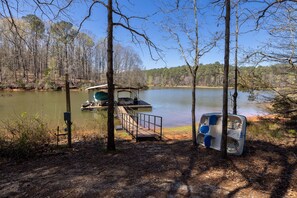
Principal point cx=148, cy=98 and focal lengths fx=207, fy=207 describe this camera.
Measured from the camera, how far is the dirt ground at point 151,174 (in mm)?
2879

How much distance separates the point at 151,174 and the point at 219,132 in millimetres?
2402

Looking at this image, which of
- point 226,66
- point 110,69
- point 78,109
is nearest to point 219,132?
point 226,66

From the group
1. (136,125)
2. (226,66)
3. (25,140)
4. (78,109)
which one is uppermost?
(226,66)

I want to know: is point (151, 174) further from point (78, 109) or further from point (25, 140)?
point (78, 109)

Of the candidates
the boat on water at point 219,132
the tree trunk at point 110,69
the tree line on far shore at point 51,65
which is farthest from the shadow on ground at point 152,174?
the tree line on far shore at point 51,65

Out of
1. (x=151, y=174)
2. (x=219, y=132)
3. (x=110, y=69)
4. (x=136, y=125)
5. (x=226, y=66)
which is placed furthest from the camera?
(x=136, y=125)

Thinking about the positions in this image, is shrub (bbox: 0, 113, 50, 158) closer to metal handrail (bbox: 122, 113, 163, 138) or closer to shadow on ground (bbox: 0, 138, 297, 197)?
shadow on ground (bbox: 0, 138, 297, 197)

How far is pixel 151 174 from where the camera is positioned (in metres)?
3.60

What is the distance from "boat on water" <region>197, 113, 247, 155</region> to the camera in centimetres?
475

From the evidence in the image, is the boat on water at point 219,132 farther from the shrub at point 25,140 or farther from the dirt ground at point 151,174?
the shrub at point 25,140

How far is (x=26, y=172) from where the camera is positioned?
3.68 meters

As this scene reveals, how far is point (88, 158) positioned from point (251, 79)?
6702 mm

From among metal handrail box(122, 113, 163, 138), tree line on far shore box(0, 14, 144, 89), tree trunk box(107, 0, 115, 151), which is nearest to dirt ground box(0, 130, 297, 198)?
tree trunk box(107, 0, 115, 151)

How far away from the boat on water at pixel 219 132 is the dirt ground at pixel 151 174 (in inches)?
10.7
